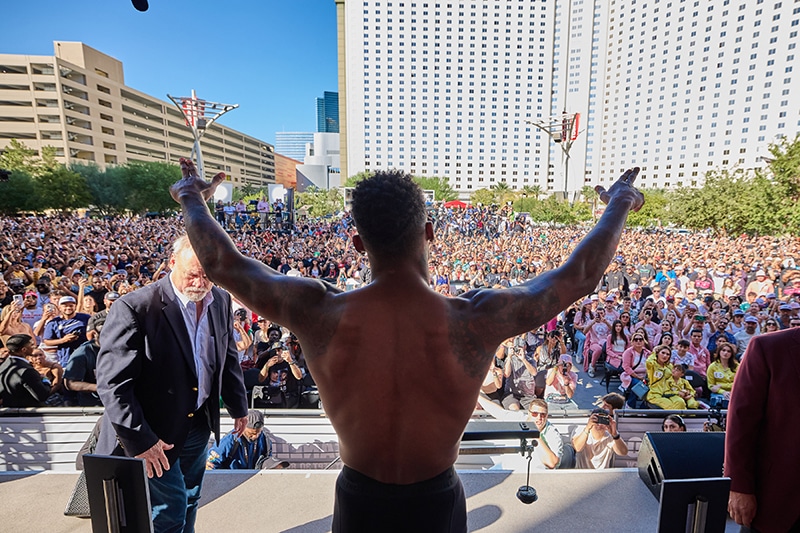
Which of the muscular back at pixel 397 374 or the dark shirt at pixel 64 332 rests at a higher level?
the muscular back at pixel 397 374

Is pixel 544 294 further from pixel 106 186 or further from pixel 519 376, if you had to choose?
pixel 106 186

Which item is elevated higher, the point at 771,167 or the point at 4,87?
the point at 4,87

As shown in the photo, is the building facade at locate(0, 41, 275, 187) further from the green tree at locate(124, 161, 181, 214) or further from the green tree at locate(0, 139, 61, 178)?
the green tree at locate(0, 139, 61, 178)

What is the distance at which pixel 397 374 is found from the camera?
98cm

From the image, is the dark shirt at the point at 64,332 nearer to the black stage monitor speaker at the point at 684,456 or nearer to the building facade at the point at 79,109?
the black stage monitor speaker at the point at 684,456

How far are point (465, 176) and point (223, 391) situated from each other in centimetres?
8980

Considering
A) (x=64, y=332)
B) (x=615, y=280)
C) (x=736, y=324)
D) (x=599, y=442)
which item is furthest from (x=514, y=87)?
(x=599, y=442)

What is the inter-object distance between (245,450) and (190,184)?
8.47 feet

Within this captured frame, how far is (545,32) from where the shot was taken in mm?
84188

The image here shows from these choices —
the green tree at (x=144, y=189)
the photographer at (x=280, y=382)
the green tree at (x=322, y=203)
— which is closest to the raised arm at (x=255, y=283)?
the photographer at (x=280, y=382)

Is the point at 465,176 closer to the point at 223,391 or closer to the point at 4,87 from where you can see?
the point at 4,87

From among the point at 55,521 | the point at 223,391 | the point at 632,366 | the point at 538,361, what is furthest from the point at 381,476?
the point at 632,366

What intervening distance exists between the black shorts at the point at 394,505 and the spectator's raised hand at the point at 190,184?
957 mm

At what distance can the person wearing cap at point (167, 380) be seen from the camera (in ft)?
5.54
